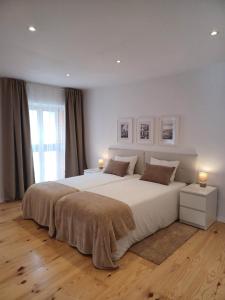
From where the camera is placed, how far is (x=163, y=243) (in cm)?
275

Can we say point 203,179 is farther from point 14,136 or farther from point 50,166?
point 14,136

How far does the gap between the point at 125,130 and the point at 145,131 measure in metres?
0.54

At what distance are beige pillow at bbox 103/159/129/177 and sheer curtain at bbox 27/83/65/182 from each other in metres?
1.55

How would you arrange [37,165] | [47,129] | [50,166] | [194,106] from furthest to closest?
Result: [50,166] < [47,129] < [37,165] < [194,106]

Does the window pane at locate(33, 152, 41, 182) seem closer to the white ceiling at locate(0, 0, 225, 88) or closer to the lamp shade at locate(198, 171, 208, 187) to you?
the white ceiling at locate(0, 0, 225, 88)

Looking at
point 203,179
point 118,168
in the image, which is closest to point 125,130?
point 118,168

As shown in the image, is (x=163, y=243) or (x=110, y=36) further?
(x=163, y=243)

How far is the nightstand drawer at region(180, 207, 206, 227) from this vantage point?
3.12 meters

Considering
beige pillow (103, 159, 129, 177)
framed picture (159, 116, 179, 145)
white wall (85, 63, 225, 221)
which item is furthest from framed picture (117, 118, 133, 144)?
framed picture (159, 116, 179, 145)

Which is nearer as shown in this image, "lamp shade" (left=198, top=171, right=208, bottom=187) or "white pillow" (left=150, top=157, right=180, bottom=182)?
"lamp shade" (left=198, top=171, right=208, bottom=187)

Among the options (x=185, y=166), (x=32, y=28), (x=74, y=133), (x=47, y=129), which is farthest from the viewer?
(x=74, y=133)

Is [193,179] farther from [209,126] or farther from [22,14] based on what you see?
[22,14]

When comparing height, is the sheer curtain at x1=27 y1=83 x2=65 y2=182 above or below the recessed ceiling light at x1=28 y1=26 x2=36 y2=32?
below

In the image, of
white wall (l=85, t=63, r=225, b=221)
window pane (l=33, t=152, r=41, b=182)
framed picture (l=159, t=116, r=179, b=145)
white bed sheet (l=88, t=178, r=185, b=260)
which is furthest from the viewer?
window pane (l=33, t=152, r=41, b=182)
